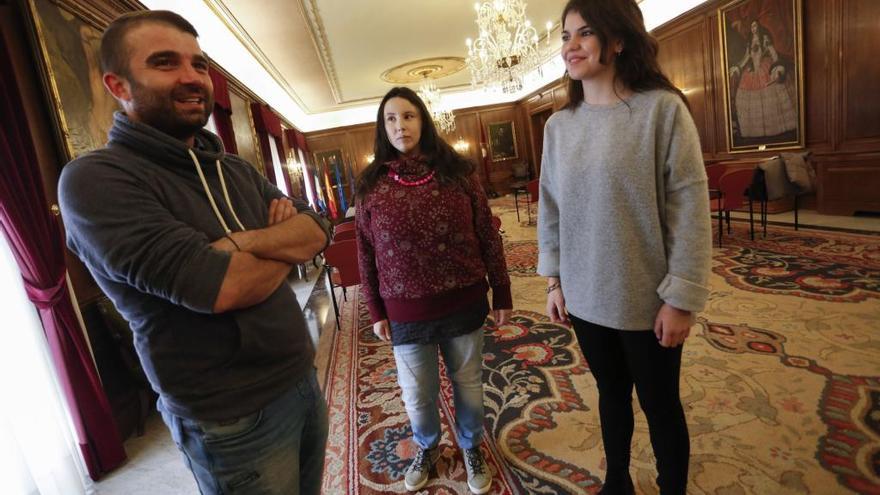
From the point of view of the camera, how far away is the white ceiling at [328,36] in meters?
5.12

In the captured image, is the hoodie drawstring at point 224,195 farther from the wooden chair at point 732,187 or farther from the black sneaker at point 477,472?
the wooden chair at point 732,187

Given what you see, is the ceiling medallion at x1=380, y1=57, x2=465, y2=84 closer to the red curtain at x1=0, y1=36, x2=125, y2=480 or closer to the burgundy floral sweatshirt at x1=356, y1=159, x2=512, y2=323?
the red curtain at x1=0, y1=36, x2=125, y2=480

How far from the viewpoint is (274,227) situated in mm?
1009

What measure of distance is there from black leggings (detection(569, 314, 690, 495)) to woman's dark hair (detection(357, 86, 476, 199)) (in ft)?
Answer: 2.19

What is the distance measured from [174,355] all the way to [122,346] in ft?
7.36

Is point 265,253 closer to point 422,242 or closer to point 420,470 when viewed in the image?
point 422,242

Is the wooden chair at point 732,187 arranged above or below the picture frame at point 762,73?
below

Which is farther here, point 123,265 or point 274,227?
point 274,227

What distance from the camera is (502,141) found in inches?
538

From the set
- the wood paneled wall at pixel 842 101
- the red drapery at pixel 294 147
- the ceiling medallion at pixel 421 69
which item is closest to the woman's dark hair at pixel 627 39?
the wood paneled wall at pixel 842 101

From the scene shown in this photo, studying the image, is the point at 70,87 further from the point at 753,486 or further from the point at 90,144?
the point at 753,486

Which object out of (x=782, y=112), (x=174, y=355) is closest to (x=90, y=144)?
(x=174, y=355)

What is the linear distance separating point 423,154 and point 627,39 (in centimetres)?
76

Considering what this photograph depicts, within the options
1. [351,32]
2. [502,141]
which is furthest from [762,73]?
[502,141]
